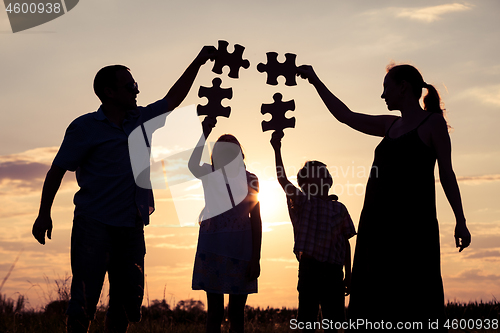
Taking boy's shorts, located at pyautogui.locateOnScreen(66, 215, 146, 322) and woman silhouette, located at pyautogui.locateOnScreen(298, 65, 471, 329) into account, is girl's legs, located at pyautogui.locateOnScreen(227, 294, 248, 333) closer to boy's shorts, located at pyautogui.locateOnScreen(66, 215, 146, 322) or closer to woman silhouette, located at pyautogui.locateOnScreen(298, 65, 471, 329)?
boy's shorts, located at pyautogui.locateOnScreen(66, 215, 146, 322)

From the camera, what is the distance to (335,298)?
5695 millimetres

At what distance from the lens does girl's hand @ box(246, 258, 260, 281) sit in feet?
17.6

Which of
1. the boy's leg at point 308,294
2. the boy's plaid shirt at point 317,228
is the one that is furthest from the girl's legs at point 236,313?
the boy's plaid shirt at point 317,228

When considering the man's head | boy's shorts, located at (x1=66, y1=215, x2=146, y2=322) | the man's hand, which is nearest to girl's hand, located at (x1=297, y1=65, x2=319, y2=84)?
the man's head

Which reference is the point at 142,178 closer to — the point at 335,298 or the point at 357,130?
the point at 357,130

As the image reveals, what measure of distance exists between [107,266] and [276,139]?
203 cm

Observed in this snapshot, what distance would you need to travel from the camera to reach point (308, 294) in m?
5.67

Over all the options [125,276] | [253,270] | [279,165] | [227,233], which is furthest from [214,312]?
[279,165]

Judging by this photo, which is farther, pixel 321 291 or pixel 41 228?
pixel 321 291

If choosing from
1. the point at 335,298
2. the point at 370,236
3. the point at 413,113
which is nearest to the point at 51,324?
the point at 335,298

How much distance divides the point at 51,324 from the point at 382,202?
488 cm

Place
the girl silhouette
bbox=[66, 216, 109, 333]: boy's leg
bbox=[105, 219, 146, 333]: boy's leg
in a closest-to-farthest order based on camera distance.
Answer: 1. bbox=[66, 216, 109, 333]: boy's leg
2. bbox=[105, 219, 146, 333]: boy's leg
3. the girl silhouette

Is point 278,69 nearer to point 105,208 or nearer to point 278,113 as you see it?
point 278,113

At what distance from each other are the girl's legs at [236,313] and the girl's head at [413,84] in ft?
7.83
